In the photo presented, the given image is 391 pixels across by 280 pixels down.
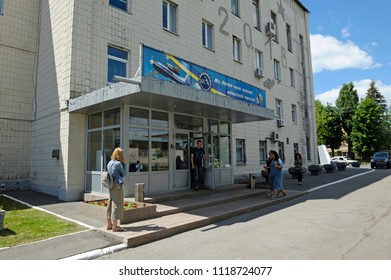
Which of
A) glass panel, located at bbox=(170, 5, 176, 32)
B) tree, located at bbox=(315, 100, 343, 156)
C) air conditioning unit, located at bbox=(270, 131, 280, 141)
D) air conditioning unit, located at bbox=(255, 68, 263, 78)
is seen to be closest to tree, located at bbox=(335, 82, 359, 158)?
tree, located at bbox=(315, 100, 343, 156)

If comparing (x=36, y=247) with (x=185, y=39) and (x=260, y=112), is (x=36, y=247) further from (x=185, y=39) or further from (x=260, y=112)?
(x=185, y=39)

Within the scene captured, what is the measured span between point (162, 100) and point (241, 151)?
10597 mm

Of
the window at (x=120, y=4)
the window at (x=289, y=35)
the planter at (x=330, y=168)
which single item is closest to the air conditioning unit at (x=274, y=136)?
the planter at (x=330, y=168)

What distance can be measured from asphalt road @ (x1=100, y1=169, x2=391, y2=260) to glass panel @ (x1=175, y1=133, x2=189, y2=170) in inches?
139

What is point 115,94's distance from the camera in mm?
8102

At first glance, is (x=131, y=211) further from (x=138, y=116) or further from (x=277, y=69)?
(x=277, y=69)

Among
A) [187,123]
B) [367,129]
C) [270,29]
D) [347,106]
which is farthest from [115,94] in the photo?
[347,106]

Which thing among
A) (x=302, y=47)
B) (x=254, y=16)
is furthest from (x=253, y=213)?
(x=302, y=47)

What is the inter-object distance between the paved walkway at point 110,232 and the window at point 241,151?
285 inches

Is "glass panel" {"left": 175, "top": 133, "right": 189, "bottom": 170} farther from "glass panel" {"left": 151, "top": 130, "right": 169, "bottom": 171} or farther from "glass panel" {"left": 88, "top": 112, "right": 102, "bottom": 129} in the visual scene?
"glass panel" {"left": 88, "top": 112, "right": 102, "bottom": 129}

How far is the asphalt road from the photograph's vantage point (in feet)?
16.2

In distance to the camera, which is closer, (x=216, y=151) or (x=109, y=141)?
(x=109, y=141)

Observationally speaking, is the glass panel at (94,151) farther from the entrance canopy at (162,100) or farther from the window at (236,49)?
the window at (236,49)

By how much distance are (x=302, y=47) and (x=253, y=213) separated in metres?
24.7
